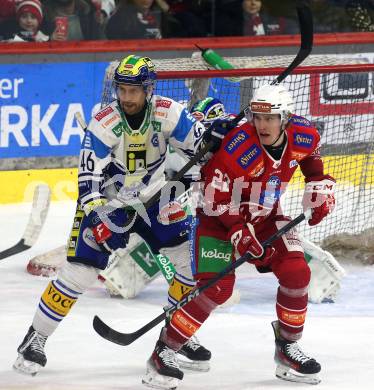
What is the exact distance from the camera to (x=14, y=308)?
20.9 ft

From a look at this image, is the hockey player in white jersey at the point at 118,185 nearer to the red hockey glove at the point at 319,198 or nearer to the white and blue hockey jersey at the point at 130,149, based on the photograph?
the white and blue hockey jersey at the point at 130,149

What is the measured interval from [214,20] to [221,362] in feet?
14.9

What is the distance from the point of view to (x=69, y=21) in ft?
29.1

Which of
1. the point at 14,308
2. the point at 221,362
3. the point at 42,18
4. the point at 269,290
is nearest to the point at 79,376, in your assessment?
the point at 221,362

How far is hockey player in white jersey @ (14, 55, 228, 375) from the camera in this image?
16.8ft

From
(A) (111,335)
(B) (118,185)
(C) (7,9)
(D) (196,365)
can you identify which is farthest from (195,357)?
(C) (7,9)

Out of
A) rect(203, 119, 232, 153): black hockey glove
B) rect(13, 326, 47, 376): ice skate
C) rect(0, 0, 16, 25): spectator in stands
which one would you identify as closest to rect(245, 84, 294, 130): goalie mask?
rect(203, 119, 232, 153): black hockey glove

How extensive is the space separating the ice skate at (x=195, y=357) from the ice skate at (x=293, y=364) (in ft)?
1.01

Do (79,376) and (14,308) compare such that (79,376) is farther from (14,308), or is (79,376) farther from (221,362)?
(14,308)

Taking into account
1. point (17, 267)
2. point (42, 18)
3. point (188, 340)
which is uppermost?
point (42, 18)

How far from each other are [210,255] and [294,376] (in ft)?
1.91

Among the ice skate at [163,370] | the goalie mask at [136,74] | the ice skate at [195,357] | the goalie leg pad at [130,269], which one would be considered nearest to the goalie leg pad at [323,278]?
the goalie leg pad at [130,269]

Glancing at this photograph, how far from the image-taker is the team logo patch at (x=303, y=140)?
5.04m

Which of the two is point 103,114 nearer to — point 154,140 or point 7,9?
point 154,140
